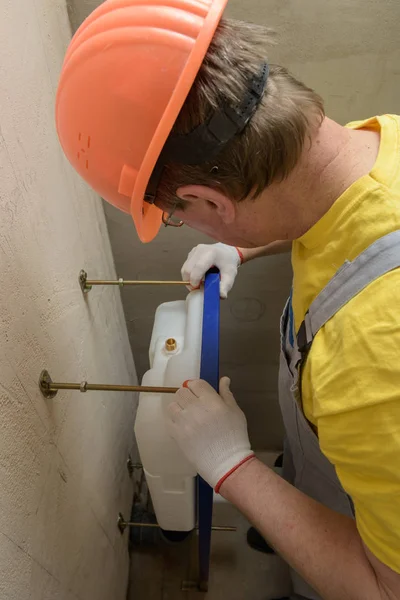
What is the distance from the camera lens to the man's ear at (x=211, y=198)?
0.63m

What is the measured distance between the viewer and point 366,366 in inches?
21.7

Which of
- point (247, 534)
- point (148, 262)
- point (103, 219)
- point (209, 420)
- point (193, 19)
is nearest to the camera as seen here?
point (193, 19)

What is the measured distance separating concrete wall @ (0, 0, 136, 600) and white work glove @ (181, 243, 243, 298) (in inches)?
9.0

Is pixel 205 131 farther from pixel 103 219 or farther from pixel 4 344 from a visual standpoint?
pixel 103 219

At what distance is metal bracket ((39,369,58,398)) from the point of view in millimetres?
755

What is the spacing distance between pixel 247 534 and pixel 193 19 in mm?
1641

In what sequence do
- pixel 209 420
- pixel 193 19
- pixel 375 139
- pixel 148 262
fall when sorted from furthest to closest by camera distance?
pixel 148 262 → pixel 209 420 → pixel 375 139 → pixel 193 19

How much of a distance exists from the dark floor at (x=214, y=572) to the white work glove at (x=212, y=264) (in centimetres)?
94

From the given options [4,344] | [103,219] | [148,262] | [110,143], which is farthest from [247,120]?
[148,262]

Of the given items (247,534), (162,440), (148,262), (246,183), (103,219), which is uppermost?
(246,183)

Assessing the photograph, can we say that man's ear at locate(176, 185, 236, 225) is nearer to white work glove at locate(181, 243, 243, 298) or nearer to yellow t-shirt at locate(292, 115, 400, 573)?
yellow t-shirt at locate(292, 115, 400, 573)

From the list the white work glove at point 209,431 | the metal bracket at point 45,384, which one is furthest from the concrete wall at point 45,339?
the white work glove at point 209,431

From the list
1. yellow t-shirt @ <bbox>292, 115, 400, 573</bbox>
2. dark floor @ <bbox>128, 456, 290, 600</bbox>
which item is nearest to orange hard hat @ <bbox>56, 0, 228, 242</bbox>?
yellow t-shirt @ <bbox>292, 115, 400, 573</bbox>

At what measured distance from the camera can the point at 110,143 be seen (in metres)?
0.62
